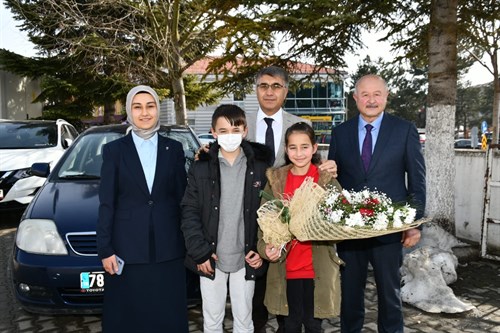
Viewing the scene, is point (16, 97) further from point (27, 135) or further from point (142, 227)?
point (142, 227)

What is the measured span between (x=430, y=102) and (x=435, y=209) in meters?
1.45

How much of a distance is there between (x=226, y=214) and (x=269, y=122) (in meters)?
0.90

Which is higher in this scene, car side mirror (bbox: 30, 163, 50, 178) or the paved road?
car side mirror (bbox: 30, 163, 50, 178)

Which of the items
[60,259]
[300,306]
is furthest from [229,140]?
[60,259]

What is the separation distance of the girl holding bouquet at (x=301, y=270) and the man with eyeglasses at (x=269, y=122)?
0.22 m

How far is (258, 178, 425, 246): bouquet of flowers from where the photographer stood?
8.06ft

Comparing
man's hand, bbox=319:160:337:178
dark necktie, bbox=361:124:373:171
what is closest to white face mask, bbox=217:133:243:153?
man's hand, bbox=319:160:337:178

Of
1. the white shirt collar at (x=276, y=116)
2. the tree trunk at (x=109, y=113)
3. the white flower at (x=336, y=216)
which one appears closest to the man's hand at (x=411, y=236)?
the white flower at (x=336, y=216)

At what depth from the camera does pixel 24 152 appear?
802cm

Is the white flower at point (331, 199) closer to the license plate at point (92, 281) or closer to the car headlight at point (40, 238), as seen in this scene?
the license plate at point (92, 281)

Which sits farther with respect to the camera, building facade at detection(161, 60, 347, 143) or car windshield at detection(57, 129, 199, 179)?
building facade at detection(161, 60, 347, 143)

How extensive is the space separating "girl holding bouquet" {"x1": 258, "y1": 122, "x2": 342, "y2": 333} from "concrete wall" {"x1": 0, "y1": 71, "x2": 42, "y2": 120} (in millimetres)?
A: 22734

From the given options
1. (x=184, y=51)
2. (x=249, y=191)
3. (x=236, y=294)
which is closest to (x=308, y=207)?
(x=249, y=191)

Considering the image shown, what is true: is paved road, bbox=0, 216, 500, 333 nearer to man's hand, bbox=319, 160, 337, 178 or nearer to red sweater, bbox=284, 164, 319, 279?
red sweater, bbox=284, 164, 319, 279
